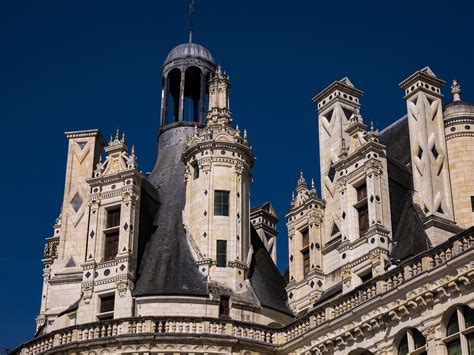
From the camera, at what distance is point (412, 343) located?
27844 mm

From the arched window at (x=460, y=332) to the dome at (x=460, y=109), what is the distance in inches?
Answer: 369

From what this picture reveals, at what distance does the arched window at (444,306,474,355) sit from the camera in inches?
1022

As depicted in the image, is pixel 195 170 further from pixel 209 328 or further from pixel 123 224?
pixel 209 328

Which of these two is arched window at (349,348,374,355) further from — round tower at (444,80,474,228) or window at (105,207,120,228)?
window at (105,207,120,228)

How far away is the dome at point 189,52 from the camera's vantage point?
44.3m

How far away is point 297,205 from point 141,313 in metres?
7.33

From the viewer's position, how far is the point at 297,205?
123 feet

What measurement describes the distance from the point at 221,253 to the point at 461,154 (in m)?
9.59

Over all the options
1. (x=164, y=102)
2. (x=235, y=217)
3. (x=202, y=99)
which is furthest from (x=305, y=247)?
(x=164, y=102)

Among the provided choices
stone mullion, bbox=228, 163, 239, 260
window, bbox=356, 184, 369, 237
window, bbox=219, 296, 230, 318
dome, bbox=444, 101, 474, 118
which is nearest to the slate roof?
stone mullion, bbox=228, 163, 239, 260

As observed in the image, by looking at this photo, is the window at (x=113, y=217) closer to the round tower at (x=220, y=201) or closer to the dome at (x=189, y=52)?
the round tower at (x=220, y=201)

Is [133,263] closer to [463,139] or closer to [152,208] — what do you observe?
[152,208]

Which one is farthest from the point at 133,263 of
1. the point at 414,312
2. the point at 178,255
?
the point at 414,312

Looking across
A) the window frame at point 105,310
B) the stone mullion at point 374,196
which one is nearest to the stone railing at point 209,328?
the window frame at point 105,310
